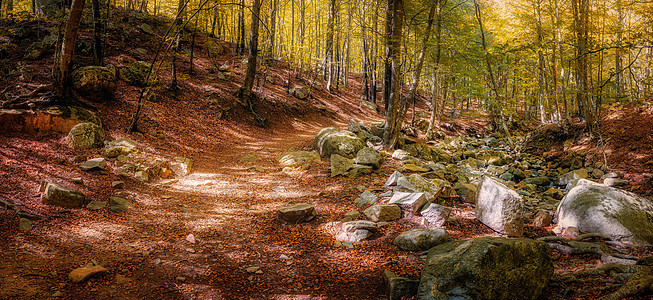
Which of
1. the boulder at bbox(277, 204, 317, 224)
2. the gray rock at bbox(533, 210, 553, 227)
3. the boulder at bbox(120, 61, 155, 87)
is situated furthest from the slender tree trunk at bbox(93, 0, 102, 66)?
the gray rock at bbox(533, 210, 553, 227)

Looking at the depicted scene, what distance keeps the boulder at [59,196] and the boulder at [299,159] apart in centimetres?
521

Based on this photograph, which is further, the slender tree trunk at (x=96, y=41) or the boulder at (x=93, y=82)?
the slender tree trunk at (x=96, y=41)

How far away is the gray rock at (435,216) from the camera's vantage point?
5.03m

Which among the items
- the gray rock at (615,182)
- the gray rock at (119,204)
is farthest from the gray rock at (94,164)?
the gray rock at (615,182)

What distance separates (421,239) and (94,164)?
6.83 meters

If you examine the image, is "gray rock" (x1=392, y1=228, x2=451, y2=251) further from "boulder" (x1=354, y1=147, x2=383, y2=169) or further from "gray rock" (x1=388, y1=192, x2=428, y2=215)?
"boulder" (x1=354, y1=147, x2=383, y2=169)

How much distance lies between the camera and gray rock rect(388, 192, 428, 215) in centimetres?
541

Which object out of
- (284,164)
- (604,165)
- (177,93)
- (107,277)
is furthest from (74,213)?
(604,165)

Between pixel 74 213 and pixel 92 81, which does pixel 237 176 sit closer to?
pixel 74 213

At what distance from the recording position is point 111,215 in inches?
197

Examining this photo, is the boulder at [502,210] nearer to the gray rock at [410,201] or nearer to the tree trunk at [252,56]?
the gray rock at [410,201]

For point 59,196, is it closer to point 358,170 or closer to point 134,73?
point 358,170

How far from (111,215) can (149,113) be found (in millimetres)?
6901

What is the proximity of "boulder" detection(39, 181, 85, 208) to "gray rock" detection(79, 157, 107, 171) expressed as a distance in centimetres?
143
